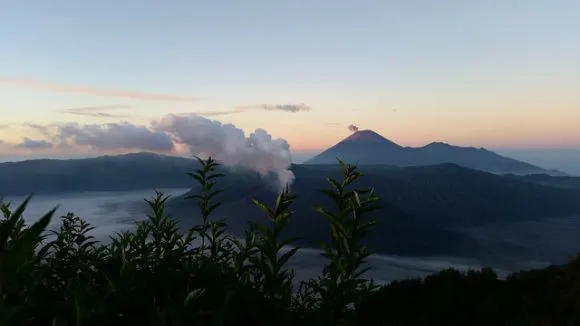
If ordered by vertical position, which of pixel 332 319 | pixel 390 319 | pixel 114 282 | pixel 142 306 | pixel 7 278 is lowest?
pixel 390 319

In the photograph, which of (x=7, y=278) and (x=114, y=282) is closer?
(x=7, y=278)

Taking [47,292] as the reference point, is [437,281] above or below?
below

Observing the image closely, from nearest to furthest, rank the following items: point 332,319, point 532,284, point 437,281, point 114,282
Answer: point 114,282
point 332,319
point 532,284
point 437,281

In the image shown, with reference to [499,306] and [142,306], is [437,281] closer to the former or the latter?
[499,306]

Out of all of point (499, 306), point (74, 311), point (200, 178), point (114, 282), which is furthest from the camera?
point (499, 306)

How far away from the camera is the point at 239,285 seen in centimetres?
568

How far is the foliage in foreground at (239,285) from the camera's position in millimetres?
2742

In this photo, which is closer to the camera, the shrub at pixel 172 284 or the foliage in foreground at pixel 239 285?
the shrub at pixel 172 284

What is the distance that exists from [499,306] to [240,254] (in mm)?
8902

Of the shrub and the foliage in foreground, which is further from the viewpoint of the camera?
the foliage in foreground

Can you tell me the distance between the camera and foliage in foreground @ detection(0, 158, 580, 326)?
9.00 feet

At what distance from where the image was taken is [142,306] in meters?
3.84

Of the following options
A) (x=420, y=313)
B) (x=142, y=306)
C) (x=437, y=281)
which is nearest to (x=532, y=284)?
(x=437, y=281)

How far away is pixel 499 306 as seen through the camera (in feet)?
43.2
